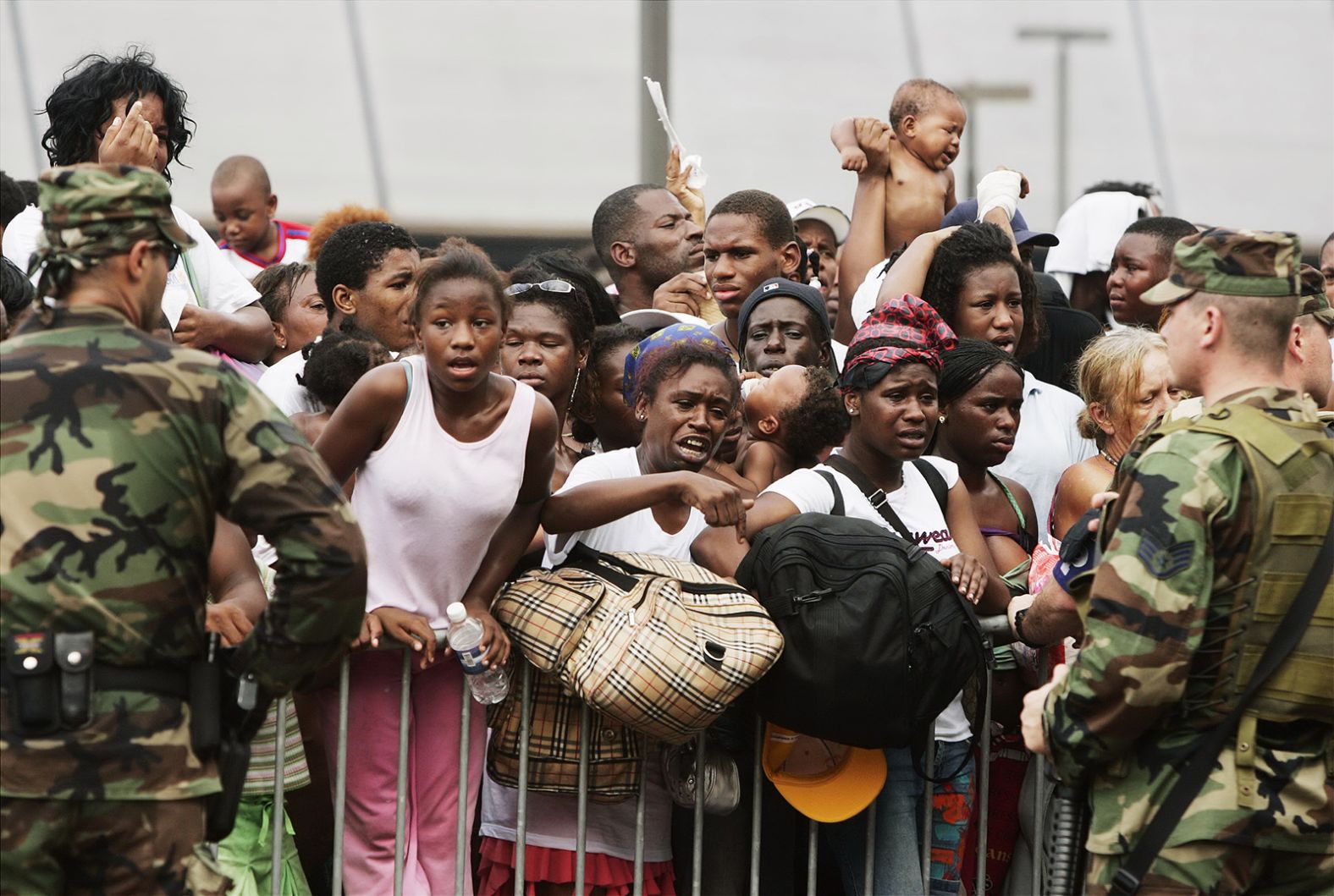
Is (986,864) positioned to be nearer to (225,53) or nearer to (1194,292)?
(1194,292)

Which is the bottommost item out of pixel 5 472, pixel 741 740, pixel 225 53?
pixel 741 740

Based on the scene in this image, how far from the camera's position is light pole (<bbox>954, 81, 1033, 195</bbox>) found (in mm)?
12641

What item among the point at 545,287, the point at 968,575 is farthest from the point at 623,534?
the point at 545,287

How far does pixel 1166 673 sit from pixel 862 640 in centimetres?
107

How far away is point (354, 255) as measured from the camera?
6309mm

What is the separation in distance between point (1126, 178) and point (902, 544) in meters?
8.40

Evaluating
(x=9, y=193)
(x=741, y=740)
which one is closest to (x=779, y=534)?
(x=741, y=740)

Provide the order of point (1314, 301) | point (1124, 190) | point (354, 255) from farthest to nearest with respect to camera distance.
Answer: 1. point (1124, 190)
2. point (354, 255)
3. point (1314, 301)

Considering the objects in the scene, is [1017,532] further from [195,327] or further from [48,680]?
[48,680]

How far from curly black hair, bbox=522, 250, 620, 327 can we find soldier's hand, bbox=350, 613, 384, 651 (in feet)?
6.31

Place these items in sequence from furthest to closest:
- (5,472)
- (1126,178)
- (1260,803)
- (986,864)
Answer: (1126,178), (986,864), (1260,803), (5,472)

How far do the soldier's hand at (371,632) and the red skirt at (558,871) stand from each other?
28.6 inches

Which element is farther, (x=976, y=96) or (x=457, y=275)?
(x=976, y=96)

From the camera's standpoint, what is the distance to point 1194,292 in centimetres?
426
